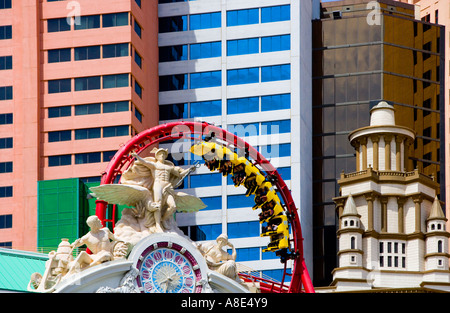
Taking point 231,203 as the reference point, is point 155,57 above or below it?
above

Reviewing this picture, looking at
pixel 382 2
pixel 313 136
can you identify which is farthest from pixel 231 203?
pixel 382 2

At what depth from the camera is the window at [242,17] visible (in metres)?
121

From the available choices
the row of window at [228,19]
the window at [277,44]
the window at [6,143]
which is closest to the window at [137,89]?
the row of window at [228,19]

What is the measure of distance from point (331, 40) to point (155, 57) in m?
16.3

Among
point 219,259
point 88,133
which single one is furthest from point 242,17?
point 219,259

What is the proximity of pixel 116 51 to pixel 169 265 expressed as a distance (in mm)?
60024

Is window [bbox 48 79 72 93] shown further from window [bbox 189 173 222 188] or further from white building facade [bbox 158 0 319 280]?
window [bbox 189 173 222 188]

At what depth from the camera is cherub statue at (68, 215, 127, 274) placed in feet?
185

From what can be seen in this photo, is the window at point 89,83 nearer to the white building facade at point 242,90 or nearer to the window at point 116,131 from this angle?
the window at point 116,131

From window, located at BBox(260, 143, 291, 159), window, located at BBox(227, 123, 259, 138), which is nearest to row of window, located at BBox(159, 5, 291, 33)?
window, located at BBox(227, 123, 259, 138)

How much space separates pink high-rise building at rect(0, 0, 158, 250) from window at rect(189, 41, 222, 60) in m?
7.27
